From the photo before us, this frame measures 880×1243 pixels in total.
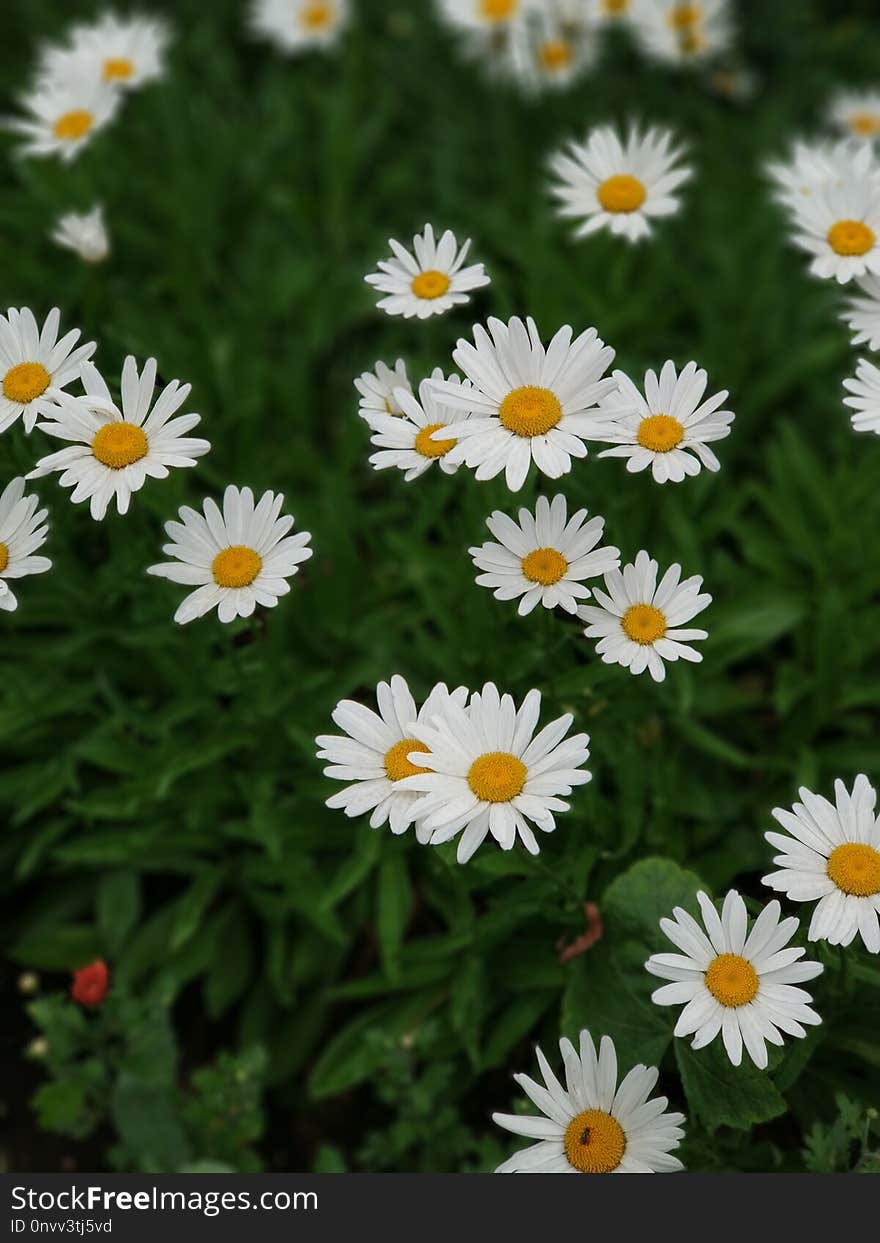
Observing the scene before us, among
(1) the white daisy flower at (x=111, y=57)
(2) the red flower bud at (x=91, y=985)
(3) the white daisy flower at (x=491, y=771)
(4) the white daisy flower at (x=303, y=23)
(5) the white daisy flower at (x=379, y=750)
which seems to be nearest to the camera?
(3) the white daisy flower at (x=491, y=771)

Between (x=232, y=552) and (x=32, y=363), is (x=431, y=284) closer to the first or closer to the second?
(x=232, y=552)

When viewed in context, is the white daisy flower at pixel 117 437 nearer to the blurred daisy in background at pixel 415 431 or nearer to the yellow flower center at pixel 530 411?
the blurred daisy in background at pixel 415 431

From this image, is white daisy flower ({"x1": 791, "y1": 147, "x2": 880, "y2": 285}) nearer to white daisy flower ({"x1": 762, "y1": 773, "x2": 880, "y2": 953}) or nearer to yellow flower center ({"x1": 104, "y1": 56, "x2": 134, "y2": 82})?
white daisy flower ({"x1": 762, "y1": 773, "x2": 880, "y2": 953})

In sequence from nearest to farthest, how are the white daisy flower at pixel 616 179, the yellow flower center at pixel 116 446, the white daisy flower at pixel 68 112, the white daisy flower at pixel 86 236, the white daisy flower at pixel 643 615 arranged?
the white daisy flower at pixel 643 615 < the yellow flower center at pixel 116 446 < the white daisy flower at pixel 616 179 < the white daisy flower at pixel 86 236 < the white daisy flower at pixel 68 112

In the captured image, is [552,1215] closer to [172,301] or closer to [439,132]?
[172,301]

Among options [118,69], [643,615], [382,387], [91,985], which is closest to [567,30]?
[118,69]

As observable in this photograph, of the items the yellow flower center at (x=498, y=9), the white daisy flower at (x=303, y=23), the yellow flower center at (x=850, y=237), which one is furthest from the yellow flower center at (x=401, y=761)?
the white daisy flower at (x=303, y=23)

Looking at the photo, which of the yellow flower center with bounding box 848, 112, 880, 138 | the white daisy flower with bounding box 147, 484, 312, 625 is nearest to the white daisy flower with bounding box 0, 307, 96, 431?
the white daisy flower with bounding box 147, 484, 312, 625

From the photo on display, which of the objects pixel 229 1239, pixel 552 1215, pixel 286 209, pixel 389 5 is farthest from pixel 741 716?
pixel 389 5
